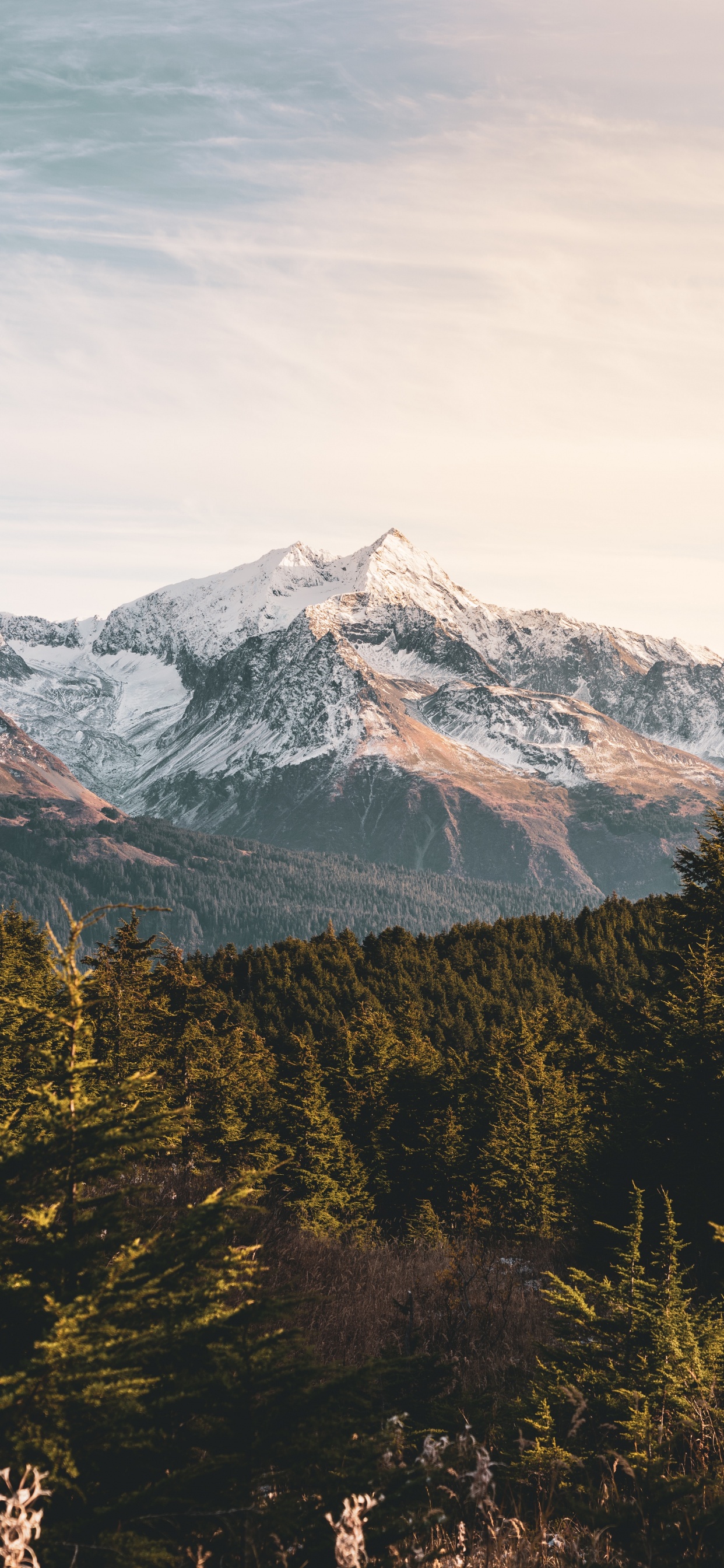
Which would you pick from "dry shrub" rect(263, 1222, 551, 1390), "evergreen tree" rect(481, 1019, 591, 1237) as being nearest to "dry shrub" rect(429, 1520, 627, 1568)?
"dry shrub" rect(263, 1222, 551, 1390)

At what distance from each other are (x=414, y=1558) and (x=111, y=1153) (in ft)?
8.04

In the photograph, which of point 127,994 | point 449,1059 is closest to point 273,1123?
point 127,994

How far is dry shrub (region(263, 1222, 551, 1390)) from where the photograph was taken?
12469 mm

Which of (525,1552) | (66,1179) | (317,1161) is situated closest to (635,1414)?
(525,1552)

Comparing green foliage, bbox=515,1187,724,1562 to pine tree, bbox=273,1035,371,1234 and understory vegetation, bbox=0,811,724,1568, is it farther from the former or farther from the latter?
pine tree, bbox=273,1035,371,1234

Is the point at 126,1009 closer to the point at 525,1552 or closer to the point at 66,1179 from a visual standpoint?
the point at 66,1179

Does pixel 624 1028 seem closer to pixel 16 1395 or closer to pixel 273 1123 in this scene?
pixel 273 1123

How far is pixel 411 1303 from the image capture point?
384 inches

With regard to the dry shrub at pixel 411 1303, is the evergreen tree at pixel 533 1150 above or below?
below

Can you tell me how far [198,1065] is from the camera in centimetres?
3797

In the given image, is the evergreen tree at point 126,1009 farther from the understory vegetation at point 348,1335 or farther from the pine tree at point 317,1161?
the pine tree at point 317,1161

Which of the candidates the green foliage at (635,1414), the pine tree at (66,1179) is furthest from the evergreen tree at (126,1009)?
the pine tree at (66,1179)

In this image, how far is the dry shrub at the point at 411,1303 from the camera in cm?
1247

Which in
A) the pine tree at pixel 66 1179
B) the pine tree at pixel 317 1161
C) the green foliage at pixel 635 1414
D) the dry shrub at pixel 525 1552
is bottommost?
the pine tree at pixel 317 1161
